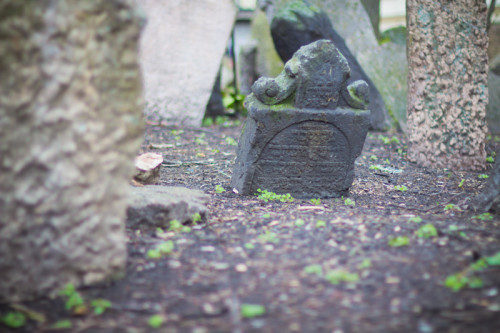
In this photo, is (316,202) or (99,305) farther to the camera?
(316,202)

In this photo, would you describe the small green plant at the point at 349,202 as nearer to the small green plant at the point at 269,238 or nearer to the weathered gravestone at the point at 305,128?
the weathered gravestone at the point at 305,128

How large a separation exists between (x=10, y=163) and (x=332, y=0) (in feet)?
24.6

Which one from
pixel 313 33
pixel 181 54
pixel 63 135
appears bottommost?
pixel 63 135

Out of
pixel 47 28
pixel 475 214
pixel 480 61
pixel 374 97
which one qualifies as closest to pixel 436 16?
pixel 480 61

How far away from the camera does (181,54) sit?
801 cm

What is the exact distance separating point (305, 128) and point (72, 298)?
2.50 metres

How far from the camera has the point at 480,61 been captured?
5652 millimetres

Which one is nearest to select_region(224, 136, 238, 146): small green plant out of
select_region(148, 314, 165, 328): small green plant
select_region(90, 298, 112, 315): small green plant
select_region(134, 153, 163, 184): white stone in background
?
select_region(134, 153, 163, 184): white stone in background

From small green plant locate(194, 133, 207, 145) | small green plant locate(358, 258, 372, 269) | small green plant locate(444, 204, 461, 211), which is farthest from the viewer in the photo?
small green plant locate(194, 133, 207, 145)

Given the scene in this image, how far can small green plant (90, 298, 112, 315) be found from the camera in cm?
205

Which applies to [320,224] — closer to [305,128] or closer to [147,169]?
[305,128]

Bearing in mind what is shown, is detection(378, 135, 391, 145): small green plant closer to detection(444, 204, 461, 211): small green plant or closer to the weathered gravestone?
the weathered gravestone

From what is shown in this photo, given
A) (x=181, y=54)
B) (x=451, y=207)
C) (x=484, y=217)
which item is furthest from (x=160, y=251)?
(x=181, y=54)

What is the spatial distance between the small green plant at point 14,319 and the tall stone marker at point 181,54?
5991 millimetres
